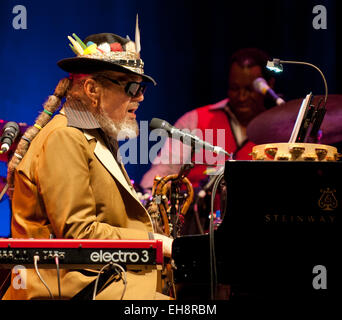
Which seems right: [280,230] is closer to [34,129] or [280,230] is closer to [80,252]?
[80,252]

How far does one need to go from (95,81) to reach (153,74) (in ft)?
8.41

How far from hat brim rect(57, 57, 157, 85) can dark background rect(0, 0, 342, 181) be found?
2.12m

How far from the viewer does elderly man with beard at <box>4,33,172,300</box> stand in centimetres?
242

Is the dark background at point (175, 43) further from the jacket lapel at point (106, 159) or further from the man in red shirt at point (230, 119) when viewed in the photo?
the jacket lapel at point (106, 159)

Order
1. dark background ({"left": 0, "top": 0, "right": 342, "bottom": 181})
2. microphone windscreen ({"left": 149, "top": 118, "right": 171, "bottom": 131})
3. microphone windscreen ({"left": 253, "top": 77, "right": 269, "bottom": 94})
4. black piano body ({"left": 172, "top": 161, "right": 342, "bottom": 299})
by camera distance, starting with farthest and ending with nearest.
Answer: microphone windscreen ({"left": 253, "top": 77, "right": 269, "bottom": 94}), dark background ({"left": 0, "top": 0, "right": 342, "bottom": 181}), microphone windscreen ({"left": 149, "top": 118, "right": 171, "bottom": 131}), black piano body ({"left": 172, "top": 161, "right": 342, "bottom": 299})

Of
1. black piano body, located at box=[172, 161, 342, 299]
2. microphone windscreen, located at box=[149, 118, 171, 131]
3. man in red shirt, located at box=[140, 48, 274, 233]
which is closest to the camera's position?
black piano body, located at box=[172, 161, 342, 299]

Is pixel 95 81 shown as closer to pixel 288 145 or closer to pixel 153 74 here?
pixel 288 145

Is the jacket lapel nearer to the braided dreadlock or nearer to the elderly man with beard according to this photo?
the elderly man with beard

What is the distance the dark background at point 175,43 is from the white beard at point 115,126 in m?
2.12

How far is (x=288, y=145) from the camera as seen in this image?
6.82ft

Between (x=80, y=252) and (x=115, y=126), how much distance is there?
3.32 ft

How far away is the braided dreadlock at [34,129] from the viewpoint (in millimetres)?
2836

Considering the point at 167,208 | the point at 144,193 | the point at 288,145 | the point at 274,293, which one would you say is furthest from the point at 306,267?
the point at 144,193

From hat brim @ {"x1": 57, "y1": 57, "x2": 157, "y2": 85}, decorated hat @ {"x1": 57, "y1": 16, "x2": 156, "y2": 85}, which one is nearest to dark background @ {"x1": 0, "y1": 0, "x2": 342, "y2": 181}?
decorated hat @ {"x1": 57, "y1": 16, "x2": 156, "y2": 85}
